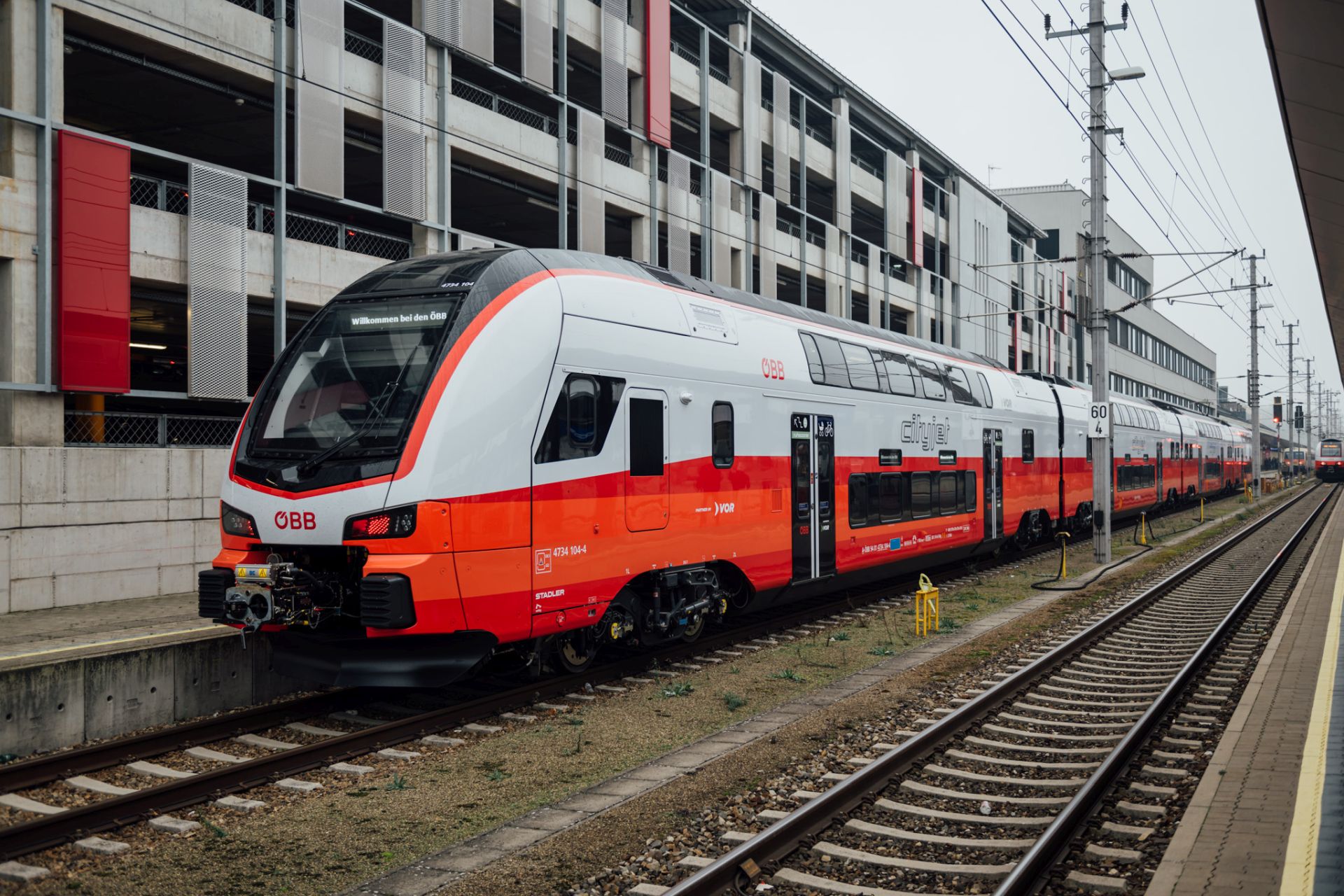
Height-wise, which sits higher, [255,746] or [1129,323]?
[1129,323]

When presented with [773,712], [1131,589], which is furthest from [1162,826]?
[1131,589]

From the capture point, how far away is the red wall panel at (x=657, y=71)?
2672 cm

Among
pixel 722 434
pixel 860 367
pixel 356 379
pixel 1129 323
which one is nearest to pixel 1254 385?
pixel 1129 323

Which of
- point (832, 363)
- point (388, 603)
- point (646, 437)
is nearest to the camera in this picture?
point (388, 603)

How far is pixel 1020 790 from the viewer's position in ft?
24.1

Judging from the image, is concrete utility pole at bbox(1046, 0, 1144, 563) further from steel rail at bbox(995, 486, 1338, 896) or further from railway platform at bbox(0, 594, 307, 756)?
railway platform at bbox(0, 594, 307, 756)

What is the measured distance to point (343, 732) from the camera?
879 cm

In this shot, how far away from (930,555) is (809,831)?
40.6 feet

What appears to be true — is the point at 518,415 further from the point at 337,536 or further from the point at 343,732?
the point at 343,732

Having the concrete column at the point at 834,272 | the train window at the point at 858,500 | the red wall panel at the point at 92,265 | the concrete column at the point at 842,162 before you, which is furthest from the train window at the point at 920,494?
the concrete column at the point at 842,162

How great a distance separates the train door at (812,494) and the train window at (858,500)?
0.60 meters

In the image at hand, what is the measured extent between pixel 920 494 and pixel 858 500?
2.52 m

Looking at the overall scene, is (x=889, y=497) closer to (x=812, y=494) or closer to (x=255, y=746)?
(x=812, y=494)

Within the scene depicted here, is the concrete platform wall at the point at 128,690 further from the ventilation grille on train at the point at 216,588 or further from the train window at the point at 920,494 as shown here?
the train window at the point at 920,494
